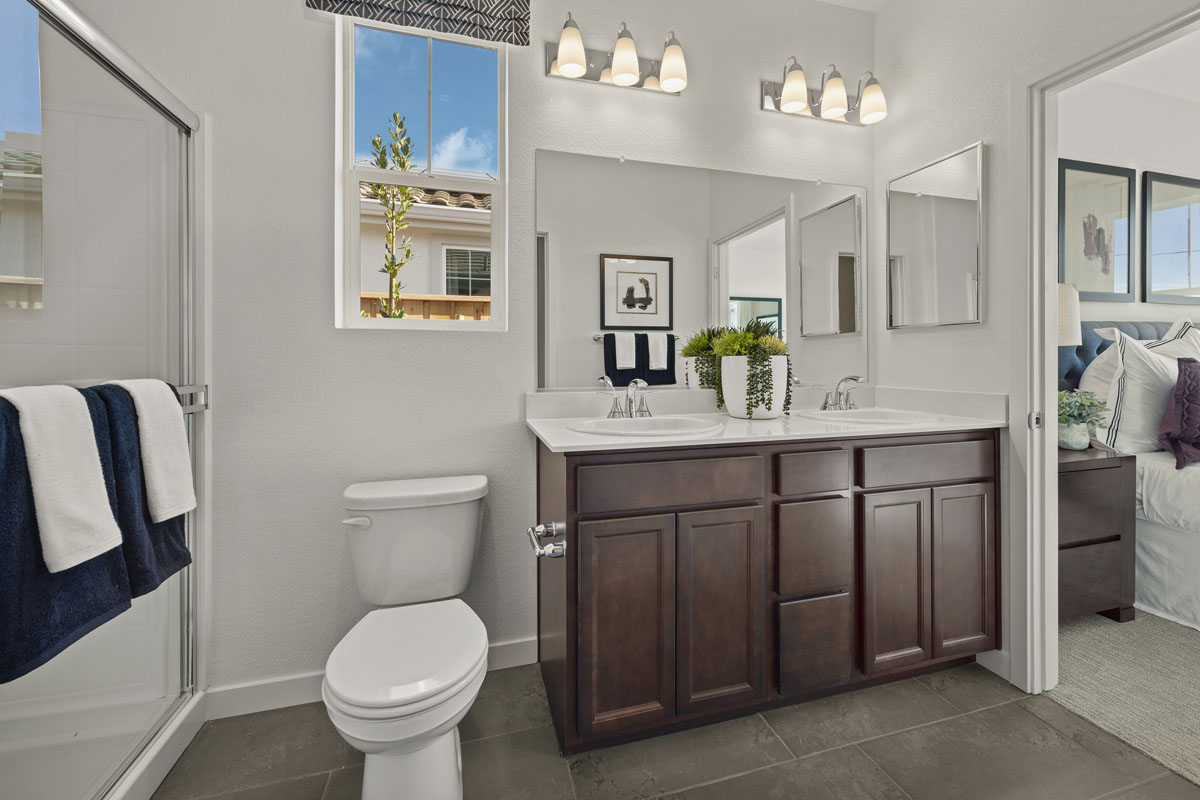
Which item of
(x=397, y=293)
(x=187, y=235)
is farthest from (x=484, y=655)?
→ (x=187, y=235)

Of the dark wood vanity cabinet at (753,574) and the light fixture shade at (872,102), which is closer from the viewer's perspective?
the dark wood vanity cabinet at (753,574)

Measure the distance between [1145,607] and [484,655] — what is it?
284 centimetres

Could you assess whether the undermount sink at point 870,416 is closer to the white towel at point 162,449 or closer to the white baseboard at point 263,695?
the white baseboard at point 263,695

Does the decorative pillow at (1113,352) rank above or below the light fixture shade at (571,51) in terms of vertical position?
below

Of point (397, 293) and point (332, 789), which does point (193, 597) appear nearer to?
point (332, 789)

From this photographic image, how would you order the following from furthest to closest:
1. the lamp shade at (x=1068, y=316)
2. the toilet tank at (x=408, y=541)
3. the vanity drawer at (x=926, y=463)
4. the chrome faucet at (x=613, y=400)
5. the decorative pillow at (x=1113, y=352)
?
1. the decorative pillow at (x=1113, y=352)
2. the lamp shade at (x=1068, y=316)
3. the chrome faucet at (x=613, y=400)
4. the vanity drawer at (x=926, y=463)
5. the toilet tank at (x=408, y=541)

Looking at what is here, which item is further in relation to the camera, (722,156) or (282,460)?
(722,156)

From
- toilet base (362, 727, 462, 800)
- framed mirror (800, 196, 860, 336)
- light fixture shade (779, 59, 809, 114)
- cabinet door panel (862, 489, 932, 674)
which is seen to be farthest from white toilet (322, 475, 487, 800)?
light fixture shade (779, 59, 809, 114)

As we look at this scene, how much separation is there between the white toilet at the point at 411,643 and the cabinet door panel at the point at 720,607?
58 cm

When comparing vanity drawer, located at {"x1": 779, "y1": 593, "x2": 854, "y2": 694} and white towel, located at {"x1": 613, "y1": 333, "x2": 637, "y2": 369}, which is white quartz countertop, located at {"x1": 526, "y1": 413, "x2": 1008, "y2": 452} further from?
vanity drawer, located at {"x1": 779, "y1": 593, "x2": 854, "y2": 694}

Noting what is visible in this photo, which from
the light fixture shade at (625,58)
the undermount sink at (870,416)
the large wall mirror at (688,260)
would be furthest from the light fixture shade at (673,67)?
the undermount sink at (870,416)

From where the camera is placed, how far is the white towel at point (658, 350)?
2.14 metres

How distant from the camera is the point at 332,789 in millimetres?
1412

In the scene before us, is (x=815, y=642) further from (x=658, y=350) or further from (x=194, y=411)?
(x=194, y=411)
